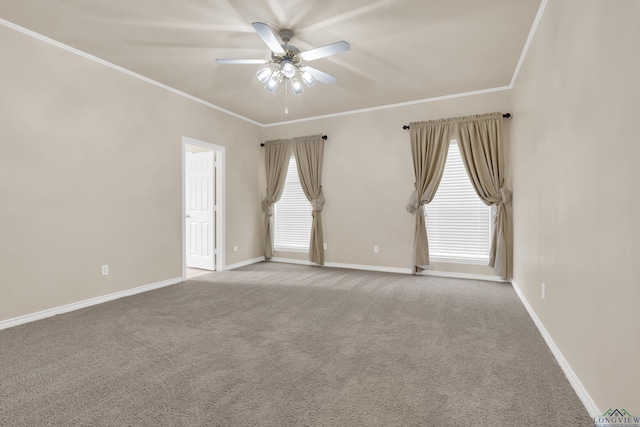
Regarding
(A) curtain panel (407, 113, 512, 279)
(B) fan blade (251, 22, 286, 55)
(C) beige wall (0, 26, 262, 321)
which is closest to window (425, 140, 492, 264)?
(A) curtain panel (407, 113, 512, 279)

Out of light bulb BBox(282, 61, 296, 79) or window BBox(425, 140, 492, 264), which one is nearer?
light bulb BBox(282, 61, 296, 79)

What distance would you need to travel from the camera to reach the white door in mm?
5578

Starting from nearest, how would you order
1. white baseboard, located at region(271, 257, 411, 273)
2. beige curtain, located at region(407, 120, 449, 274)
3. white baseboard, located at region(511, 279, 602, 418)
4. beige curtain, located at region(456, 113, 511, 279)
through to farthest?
white baseboard, located at region(511, 279, 602, 418) → beige curtain, located at region(456, 113, 511, 279) → beige curtain, located at region(407, 120, 449, 274) → white baseboard, located at region(271, 257, 411, 273)

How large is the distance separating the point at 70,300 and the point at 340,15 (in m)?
4.13

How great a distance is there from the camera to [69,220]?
11.2 feet

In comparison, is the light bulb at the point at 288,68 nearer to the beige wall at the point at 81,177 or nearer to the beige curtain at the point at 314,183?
the beige wall at the point at 81,177

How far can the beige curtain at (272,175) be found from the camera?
6.21 meters

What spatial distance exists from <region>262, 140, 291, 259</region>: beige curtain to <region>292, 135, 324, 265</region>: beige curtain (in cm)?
44

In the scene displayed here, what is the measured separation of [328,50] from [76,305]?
3.86m

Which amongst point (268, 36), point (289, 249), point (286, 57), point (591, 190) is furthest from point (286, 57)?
point (289, 249)

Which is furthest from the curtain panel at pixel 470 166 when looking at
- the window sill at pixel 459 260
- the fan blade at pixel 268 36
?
the fan blade at pixel 268 36

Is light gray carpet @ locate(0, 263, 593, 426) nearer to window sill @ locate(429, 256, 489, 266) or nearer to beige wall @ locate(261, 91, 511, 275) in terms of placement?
window sill @ locate(429, 256, 489, 266)

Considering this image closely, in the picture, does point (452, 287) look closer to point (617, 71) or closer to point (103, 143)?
point (617, 71)

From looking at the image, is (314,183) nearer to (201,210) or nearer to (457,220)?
(201,210)
